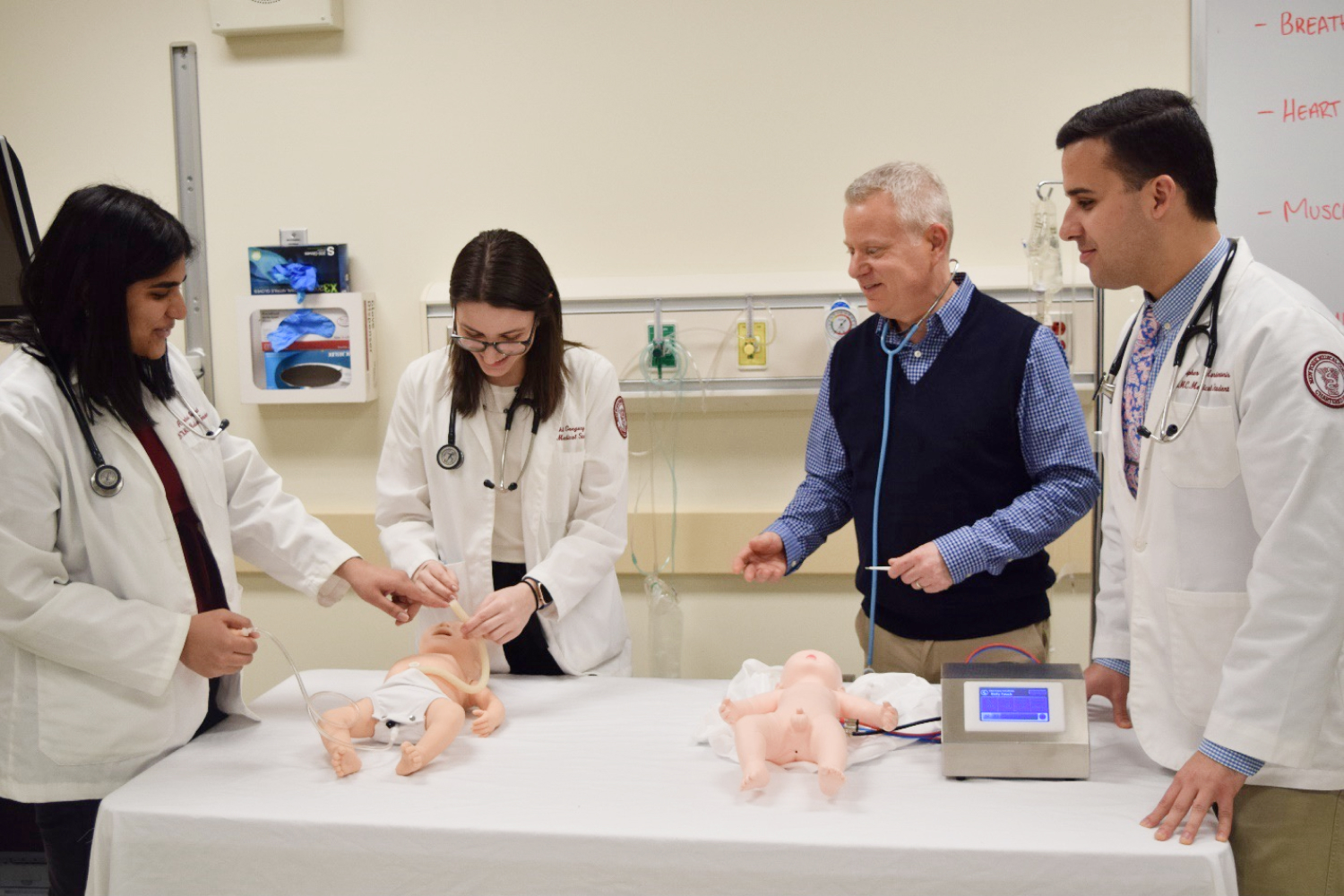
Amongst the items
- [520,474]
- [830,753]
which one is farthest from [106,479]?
[830,753]

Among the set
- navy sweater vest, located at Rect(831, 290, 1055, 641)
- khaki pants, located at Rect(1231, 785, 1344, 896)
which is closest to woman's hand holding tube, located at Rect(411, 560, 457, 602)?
navy sweater vest, located at Rect(831, 290, 1055, 641)

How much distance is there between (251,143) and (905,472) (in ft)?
7.39

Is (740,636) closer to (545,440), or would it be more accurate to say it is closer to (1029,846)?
(545,440)

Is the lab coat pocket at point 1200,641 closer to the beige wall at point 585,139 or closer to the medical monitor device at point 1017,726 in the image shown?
the medical monitor device at point 1017,726

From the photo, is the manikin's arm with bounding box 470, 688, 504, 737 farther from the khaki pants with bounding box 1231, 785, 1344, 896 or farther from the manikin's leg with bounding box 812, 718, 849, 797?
the khaki pants with bounding box 1231, 785, 1344, 896

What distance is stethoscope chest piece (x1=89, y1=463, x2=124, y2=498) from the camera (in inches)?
60.4

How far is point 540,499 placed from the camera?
2.05 meters

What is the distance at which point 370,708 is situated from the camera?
1.70 meters

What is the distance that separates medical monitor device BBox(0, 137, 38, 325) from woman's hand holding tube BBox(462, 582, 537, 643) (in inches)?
45.8

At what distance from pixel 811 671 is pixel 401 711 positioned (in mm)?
688

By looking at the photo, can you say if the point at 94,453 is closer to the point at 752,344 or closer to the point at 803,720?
the point at 803,720

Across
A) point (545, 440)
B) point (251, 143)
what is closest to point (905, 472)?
point (545, 440)

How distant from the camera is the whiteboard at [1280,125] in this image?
8.64 ft

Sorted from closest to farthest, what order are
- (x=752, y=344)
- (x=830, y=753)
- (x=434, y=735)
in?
(x=830, y=753) → (x=434, y=735) → (x=752, y=344)
